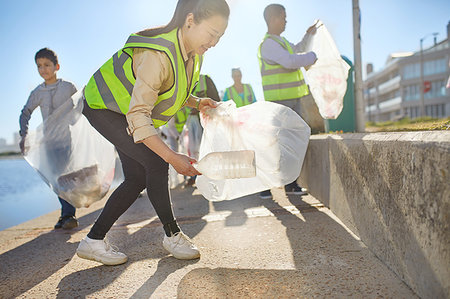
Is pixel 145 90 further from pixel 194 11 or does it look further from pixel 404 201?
pixel 404 201

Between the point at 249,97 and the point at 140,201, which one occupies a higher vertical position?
the point at 249,97

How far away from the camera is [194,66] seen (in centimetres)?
190

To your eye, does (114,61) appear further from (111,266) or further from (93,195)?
(93,195)

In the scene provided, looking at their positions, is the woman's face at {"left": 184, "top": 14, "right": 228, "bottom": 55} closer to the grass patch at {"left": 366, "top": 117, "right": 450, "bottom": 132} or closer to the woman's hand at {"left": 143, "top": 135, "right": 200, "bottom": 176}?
the woman's hand at {"left": 143, "top": 135, "right": 200, "bottom": 176}

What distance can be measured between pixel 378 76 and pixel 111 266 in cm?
5504

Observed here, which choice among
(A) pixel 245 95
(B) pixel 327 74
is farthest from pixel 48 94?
(A) pixel 245 95

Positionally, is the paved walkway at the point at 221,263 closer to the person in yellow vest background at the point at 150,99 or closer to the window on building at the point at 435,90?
the person in yellow vest background at the point at 150,99

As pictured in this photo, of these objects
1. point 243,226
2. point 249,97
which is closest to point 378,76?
point 249,97

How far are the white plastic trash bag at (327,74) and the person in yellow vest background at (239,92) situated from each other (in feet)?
6.83

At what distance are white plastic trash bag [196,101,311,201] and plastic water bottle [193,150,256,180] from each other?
128mm

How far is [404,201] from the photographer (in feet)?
4.58

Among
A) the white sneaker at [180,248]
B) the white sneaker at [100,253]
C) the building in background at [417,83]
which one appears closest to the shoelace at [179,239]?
the white sneaker at [180,248]

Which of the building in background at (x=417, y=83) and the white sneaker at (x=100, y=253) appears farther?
the building in background at (x=417, y=83)

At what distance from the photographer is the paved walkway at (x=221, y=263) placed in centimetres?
153
